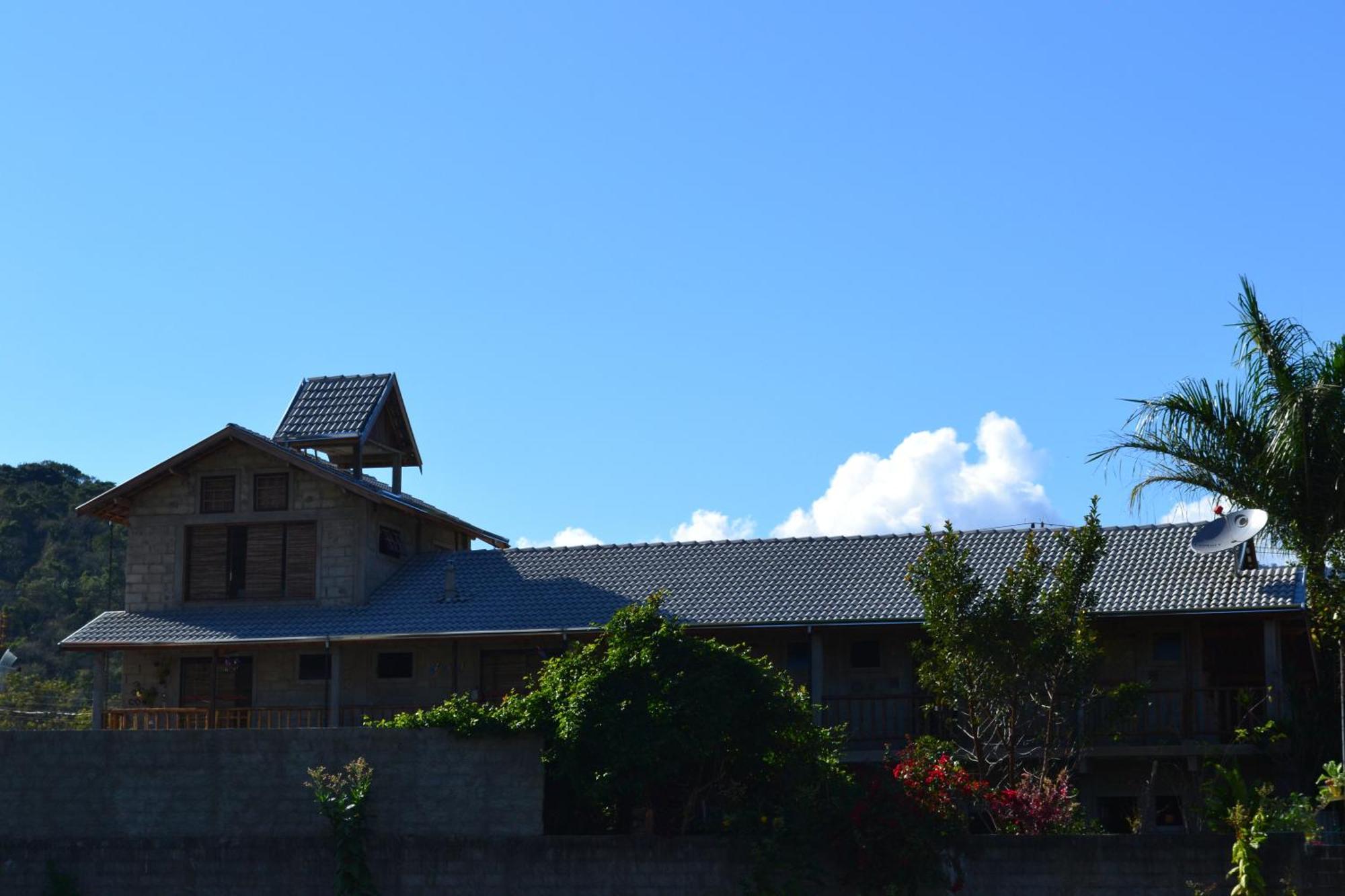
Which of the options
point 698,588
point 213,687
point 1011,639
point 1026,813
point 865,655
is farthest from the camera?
point 213,687

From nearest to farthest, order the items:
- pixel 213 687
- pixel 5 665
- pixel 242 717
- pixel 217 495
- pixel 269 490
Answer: pixel 5 665 < pixel 213 687 < pixel 242 717 < pixel 269 490 < pixel 217 495

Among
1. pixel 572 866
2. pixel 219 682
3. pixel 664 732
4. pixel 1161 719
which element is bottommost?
pixel 572 866

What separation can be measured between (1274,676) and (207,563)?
20204 mm

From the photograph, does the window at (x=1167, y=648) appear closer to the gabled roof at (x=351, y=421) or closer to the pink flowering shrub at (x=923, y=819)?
the pink flowering shrub at (x=923, y=819)

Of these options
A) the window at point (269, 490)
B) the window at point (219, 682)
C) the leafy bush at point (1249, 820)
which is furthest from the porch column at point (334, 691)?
the leafy bush at point (1249, 820)

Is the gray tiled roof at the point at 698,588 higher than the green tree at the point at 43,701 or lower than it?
higher

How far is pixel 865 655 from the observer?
31.1 metres

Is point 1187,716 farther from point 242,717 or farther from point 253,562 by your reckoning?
point 253,562

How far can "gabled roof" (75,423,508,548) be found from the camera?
34188 millimetres

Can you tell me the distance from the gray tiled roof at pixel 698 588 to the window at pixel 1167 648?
103 cm

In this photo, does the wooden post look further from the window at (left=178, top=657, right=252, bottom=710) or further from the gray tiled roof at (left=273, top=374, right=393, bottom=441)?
the gray tiled roof at (left=273, top=374, right=393, bottom=441)

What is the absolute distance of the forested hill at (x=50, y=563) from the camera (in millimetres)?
60188

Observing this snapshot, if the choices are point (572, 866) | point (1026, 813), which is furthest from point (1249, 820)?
point (572, 866)

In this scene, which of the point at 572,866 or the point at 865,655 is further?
the point at 865,655
